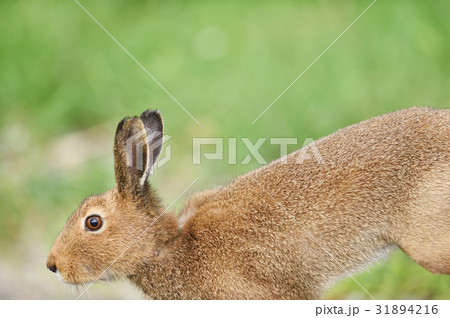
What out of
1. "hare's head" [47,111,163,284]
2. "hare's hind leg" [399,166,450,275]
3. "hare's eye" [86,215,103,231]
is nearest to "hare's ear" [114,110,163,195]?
"hare's head" [47,111,163,284]

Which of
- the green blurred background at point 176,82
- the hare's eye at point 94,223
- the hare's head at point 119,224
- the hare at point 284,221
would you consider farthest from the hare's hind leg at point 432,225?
the green blurred background at point 176,82

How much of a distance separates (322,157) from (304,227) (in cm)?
43

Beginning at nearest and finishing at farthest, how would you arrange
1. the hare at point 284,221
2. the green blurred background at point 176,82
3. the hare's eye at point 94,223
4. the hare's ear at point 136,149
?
the hare at point 284,221
the hare's ear at point 136,149
the hare's eye at point 94,223
the green blurred background at point 176,82

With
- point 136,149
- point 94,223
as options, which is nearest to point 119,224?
point 94,223

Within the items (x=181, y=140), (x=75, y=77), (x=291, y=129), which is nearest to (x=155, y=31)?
(x=75, y=77)

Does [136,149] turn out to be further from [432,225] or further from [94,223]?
[432,225]

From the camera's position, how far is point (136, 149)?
4504 mm

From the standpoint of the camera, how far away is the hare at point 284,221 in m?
4.31

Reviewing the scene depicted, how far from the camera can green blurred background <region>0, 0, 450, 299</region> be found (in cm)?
714

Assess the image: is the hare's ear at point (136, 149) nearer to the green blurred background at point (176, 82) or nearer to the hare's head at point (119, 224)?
the hare's head at point (119, 224)

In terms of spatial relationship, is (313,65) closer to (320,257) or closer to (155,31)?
(155,31)

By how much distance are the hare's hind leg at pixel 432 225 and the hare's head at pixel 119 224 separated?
1554 millimetres

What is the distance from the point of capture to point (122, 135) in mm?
4477

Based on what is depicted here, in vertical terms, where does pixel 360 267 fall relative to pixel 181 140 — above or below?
below
